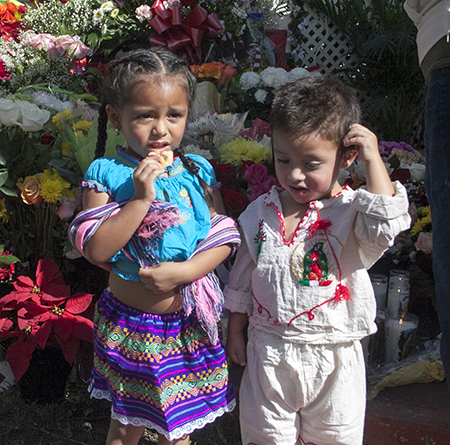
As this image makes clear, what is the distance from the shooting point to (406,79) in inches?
222

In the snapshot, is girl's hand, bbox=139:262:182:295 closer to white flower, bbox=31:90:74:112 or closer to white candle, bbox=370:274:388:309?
white candle, bbox=370:274:388:309

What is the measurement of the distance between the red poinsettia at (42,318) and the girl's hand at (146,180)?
109 centimetres

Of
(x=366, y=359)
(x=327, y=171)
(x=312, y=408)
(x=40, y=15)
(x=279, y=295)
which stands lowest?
(x=366, y=359)

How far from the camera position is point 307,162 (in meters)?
1.44

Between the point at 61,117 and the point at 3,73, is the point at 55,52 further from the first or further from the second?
the point at 61,117

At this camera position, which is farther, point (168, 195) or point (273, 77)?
point (273, 77)

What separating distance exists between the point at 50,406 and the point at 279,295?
1.58m

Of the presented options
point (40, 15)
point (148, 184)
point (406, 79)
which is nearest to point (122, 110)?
point (148, 184)

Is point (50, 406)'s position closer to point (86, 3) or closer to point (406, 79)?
point (86, 3)

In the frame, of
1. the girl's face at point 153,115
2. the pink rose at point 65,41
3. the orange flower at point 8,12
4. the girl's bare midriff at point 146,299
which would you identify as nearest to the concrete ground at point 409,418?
the girl's bare midriff at point 146,299

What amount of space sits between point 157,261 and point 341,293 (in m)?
0.60

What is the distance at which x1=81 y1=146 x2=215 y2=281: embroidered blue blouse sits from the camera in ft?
4.92

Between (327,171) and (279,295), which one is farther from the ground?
(327,171)

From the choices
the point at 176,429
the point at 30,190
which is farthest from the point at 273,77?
the point at 176,429
